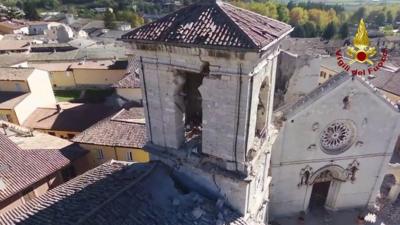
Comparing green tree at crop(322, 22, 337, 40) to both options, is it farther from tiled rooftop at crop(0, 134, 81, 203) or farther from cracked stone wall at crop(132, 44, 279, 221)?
cracked stone wall at crop(132, 44, 279, 221)

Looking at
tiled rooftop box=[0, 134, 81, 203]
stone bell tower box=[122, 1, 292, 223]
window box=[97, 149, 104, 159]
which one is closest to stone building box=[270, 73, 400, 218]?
stone bell tower box=[122, 1, 292, 223]

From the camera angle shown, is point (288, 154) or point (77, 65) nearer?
point (288, 154)

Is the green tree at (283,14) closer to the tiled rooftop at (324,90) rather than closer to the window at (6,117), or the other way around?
the tiled rooftop at (324,90)

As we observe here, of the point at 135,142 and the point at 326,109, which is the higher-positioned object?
the point at 326,109

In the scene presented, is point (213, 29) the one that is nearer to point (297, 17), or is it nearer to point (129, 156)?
point (129, 156)

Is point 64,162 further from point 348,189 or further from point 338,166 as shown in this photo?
point 348,189

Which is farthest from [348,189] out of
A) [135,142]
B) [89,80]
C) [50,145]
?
[89,80]

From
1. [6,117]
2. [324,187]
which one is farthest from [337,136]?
[6,117]
